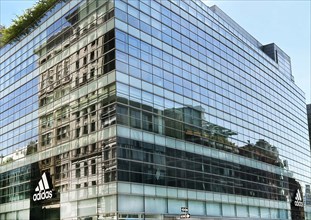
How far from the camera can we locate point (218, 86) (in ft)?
186

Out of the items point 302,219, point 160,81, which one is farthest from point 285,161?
point 160,81

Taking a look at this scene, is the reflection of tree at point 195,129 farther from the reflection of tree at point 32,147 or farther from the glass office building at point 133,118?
the reflection of tree at point 32,147

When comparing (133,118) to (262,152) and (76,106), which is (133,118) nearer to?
(76,106)

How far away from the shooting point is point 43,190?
46.8m

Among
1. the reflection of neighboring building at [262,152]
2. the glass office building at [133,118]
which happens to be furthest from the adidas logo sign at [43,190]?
the reflection of neighboring building at [262,152]

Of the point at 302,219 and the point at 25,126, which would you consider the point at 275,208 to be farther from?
the point at 25,126

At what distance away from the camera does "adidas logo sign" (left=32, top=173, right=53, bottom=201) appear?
1807 inches

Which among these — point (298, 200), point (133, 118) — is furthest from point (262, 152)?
point (133, 118)

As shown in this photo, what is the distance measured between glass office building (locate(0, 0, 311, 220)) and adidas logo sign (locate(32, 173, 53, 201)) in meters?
0.11

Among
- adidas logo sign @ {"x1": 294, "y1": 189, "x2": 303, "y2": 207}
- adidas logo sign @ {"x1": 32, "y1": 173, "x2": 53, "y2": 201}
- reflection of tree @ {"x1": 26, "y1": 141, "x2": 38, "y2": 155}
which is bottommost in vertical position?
adidas logo sign @ {"x1": 294, "y1": 189, "x2": 303, "y2": 207}

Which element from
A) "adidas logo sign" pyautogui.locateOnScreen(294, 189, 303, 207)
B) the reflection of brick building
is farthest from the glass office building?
"adidas logo sign" pyautogui.locateOnScreen(294, 189, 303, 207)

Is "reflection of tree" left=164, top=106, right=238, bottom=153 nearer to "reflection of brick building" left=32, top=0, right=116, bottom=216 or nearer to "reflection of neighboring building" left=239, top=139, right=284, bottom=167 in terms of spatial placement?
"reflection of neighboring building" left=239, top=139, right=284, bottom=167

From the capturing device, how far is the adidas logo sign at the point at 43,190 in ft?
151

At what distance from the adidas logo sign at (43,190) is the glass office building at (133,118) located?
113 millimetres
